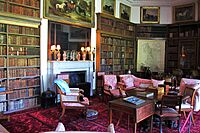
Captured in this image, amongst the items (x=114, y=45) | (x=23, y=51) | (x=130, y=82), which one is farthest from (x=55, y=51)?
(x=114, y=45)

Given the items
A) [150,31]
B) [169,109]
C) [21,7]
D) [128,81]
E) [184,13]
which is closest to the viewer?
[169,109]

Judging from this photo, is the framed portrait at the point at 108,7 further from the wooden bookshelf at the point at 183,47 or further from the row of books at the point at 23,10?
the wooden bookshelf at the point at 183,47

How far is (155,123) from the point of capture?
4.24 meters

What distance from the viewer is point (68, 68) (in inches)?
251

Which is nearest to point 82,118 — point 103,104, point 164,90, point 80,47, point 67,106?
point 67,106

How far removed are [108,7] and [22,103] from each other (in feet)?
17.2

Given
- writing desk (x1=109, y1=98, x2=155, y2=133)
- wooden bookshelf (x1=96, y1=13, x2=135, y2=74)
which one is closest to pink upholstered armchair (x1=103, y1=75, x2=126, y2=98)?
wooden bookshelf (x1=96, y1=13, x2=135, y2=74)

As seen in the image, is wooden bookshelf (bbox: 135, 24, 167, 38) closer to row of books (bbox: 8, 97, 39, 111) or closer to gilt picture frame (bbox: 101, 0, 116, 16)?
gilt picture frame (bbox: 101, 0, 116, 16)

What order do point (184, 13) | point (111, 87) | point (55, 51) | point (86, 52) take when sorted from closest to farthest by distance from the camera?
point (55, 51)
point (111, 87)
point (86, 52)
point (184, 13)

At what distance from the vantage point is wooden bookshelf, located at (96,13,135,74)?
762 centimetres

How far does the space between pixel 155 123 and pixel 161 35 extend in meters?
6.43

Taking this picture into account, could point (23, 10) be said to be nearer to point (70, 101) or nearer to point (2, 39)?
point (2, 39)

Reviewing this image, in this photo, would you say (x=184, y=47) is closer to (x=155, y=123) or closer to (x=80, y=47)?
(x=80, y=47)

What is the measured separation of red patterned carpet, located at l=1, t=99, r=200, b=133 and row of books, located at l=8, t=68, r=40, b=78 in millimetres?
1036
